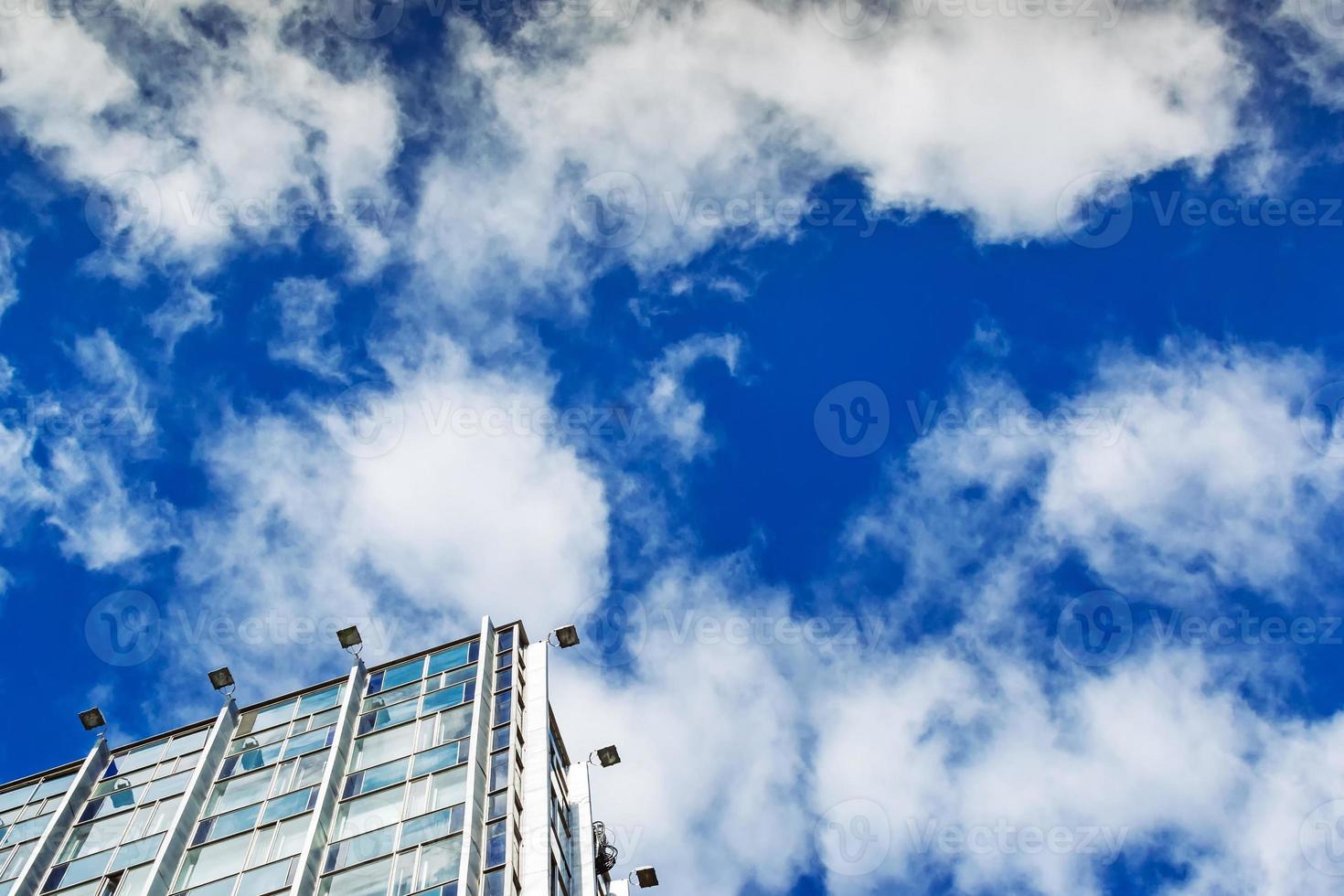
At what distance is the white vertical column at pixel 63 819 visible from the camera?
40534mm

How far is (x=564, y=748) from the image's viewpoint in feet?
156

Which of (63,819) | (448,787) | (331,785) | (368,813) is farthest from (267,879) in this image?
(63,819)

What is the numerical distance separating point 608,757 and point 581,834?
5980mm

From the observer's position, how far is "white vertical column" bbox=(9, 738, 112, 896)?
40534 mm

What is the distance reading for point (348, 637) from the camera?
4894cm

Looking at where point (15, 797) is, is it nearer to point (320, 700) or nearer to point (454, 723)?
point (320, 700)

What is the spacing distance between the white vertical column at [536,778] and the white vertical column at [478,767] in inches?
52.4

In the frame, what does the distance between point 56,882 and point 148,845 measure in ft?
11.6

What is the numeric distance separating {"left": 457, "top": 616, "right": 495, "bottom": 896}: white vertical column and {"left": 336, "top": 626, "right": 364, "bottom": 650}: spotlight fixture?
5938 millimetres

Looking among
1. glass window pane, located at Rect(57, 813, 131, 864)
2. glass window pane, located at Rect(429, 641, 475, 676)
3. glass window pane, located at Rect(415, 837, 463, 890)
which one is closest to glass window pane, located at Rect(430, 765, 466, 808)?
glass window pane, located at Rect(415, 837, 463, 890)

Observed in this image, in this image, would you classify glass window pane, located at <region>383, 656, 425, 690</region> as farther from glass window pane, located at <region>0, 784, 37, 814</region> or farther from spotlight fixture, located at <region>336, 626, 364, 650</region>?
glass window pane, located at <region>0, 784, 37, 814</region>

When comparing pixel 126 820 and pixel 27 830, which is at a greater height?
pixel 27 830

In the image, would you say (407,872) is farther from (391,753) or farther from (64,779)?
(64,779)

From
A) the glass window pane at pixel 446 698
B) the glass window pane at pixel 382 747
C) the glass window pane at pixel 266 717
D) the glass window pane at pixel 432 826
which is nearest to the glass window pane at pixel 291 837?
the glass window pane at pixel 432 826
